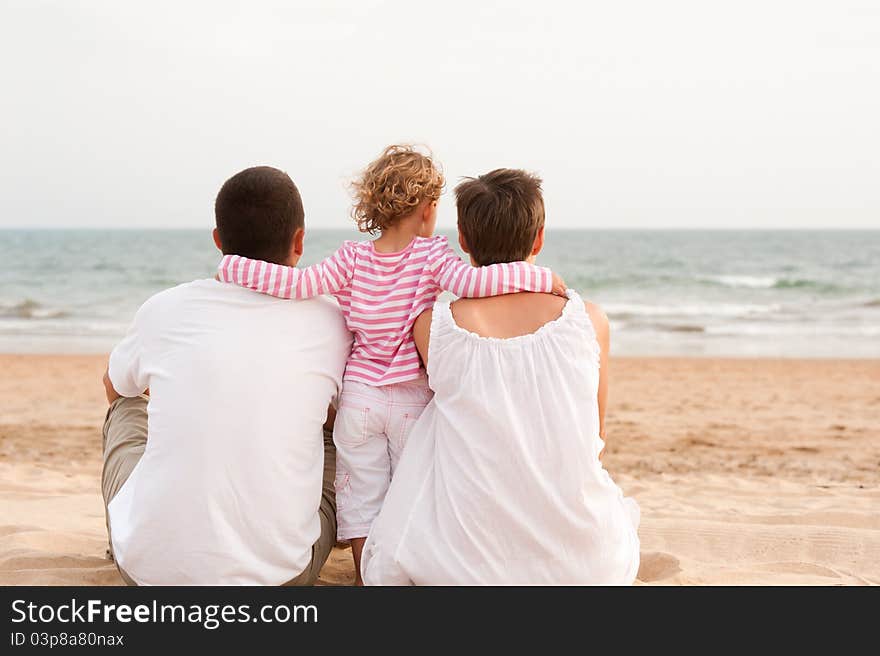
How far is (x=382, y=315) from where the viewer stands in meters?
3.12

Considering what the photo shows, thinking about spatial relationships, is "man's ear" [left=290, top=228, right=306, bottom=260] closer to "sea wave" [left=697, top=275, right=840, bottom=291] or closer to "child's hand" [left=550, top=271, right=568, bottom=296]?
"child's hand" [left=550, top=271, right=568, bottom=296]

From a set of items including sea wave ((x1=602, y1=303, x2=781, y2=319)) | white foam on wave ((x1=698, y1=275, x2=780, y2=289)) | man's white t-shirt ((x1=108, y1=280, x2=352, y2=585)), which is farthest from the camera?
white foam on wave ((x1=698, y1=275, x2=780, y2=289))

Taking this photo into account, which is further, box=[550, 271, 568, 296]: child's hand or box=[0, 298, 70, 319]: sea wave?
box=[0, 298, 70, 319]: sea wave

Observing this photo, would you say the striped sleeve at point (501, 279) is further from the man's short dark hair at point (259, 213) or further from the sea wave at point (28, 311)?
the sea wave at point (28, 311)

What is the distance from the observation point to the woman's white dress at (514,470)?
9.12 feet

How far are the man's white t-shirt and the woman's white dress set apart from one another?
1.32 ft

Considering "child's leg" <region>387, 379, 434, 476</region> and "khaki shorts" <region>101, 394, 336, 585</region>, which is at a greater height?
"child's leg" <region>387, 379, 434, 476</region>

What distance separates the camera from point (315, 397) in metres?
2.95

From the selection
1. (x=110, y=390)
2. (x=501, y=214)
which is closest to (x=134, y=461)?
(x=110, y=390)

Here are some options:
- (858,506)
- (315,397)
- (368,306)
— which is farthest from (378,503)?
(858,506)

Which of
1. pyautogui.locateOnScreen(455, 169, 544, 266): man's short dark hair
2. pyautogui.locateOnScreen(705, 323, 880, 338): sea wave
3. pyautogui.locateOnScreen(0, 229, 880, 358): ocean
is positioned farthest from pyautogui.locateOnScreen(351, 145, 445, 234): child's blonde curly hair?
pyautogui.locateOnScreen(705, 323, 880, 338): sea wave

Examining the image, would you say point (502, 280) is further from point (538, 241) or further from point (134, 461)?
point (134, 461)

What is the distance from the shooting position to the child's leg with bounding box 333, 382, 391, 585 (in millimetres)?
3154

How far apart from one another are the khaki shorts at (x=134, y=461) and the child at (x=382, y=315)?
0.05 meters
